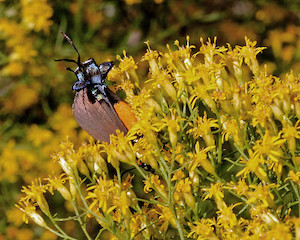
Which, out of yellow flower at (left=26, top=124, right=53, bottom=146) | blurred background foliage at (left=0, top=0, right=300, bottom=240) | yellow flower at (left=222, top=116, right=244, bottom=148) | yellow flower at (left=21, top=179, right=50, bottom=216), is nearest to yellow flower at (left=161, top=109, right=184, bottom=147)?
yellow flower at (left=222, top=116, right=244, bottom=148)

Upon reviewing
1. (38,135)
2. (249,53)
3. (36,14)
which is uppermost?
(36,14)

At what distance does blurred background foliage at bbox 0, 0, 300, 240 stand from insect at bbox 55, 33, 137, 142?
1.04 metres

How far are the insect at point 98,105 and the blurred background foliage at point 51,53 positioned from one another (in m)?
1.04

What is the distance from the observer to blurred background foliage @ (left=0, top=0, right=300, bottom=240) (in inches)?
101

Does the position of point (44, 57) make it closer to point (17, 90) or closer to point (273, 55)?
point (17, 90)

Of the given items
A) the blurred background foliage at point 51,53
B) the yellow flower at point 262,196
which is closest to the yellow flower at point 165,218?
the yellow flower at point 262,196

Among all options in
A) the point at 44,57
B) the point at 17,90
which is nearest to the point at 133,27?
the point at 44,57

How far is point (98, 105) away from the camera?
1388 mm

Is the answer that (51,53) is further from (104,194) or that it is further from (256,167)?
(256,167)

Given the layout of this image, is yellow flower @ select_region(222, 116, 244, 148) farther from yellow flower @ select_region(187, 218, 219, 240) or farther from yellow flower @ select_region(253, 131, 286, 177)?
yellow flower @ select_region(187, 218, 219, 240)

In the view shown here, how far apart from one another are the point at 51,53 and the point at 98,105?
4.44 feet

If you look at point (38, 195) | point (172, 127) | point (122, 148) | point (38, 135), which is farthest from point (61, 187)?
point (38, 135)

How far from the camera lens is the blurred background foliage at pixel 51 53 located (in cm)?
256

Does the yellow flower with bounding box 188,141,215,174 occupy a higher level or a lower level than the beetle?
lower
